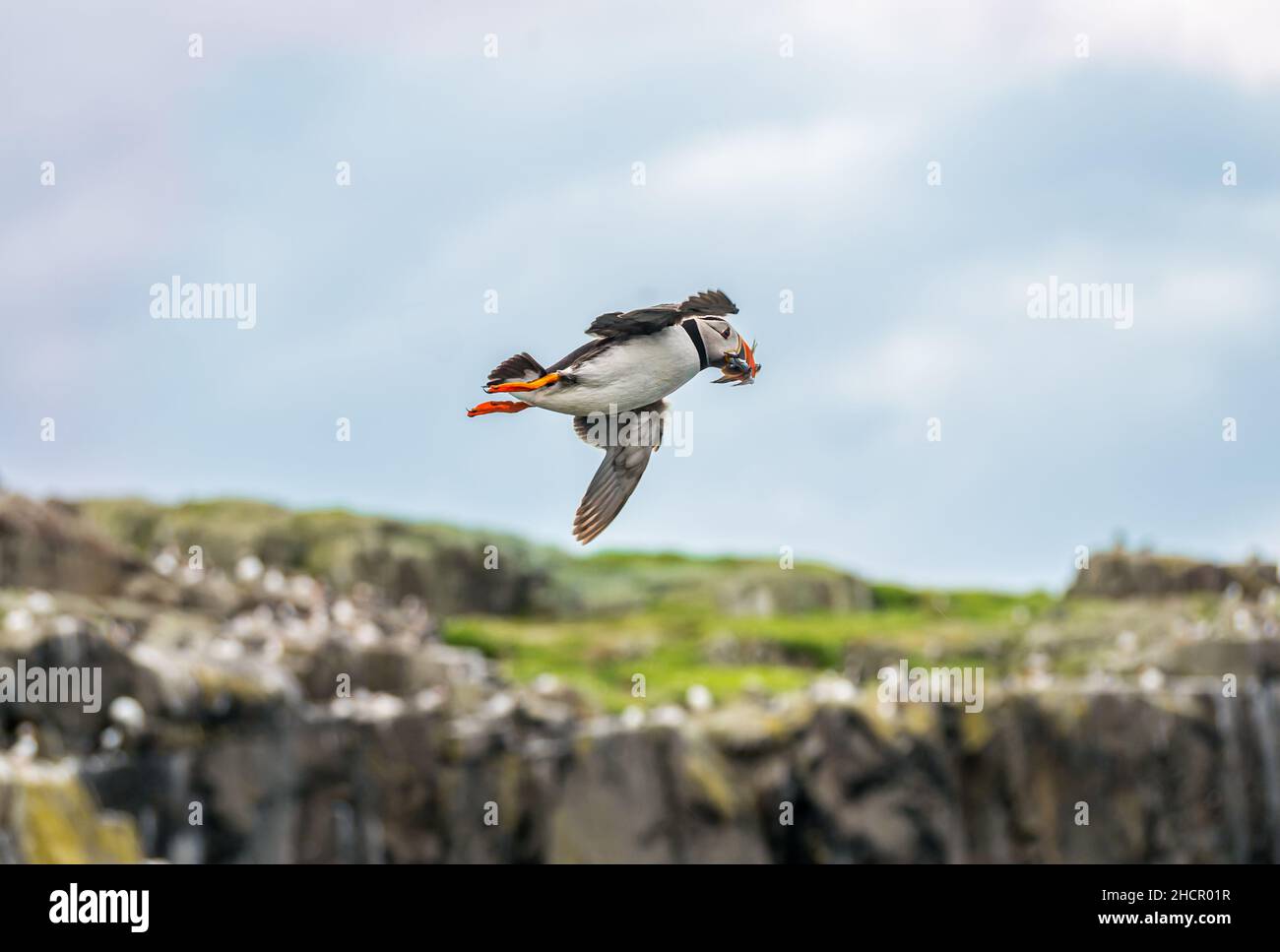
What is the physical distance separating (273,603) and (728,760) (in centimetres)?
1144

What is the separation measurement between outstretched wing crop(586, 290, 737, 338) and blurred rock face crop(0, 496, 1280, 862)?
47.2 ft

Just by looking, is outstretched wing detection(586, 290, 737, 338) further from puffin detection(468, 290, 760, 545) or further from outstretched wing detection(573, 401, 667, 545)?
outstretched wing detection(573, 401, 667, 545)

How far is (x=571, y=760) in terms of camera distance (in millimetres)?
23859

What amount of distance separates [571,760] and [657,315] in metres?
18.6

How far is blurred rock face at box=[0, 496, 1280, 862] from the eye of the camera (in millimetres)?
20766

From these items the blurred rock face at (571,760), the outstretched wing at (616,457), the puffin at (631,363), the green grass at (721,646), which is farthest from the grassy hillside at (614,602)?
the puffin at (631,363)

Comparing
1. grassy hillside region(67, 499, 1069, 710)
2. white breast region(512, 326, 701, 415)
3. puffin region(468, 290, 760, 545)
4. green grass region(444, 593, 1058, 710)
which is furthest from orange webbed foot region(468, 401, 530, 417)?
grassy hillside region(67, 499, 1069, 710)

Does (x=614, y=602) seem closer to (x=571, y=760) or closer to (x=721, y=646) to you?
(x=721, y=646)

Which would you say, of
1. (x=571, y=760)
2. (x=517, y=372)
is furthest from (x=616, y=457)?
(x=571, y=760)

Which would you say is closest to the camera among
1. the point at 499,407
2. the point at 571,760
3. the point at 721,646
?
the point at 499,407

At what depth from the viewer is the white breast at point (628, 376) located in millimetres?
5895
